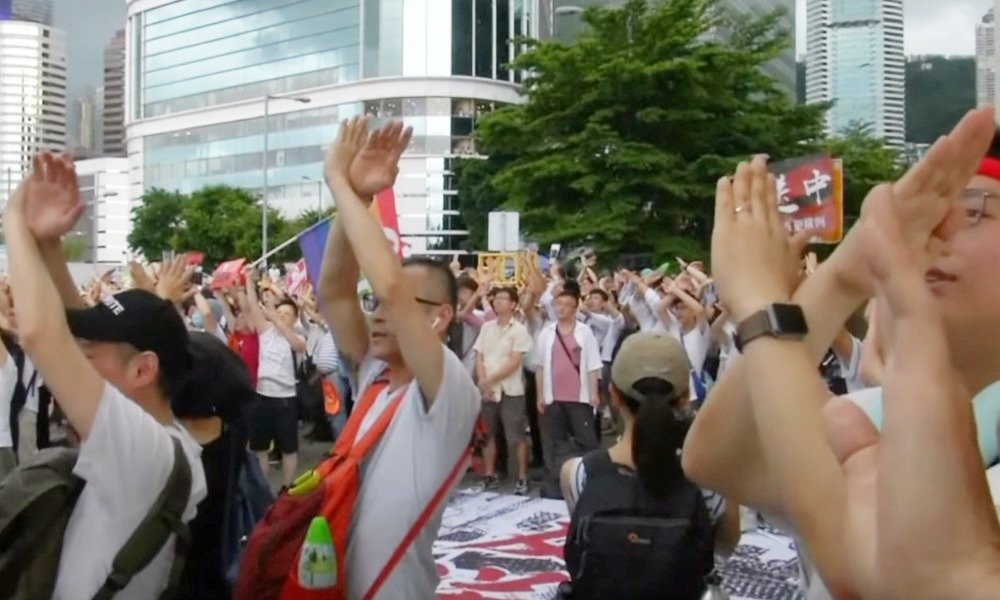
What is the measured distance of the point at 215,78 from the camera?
9650cm

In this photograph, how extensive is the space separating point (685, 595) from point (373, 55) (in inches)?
3254

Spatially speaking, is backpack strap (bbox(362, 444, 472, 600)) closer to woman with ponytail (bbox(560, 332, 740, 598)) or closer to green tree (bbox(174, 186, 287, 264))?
woman with ponytail (bbox(560, 332, 740, 598))

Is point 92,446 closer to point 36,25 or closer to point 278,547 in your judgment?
point 278,547

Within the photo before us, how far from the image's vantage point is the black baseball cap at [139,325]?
8.98ft

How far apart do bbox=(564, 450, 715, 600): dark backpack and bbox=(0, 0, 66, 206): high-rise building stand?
119 meters

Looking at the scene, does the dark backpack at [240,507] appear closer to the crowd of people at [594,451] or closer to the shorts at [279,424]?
the crowd of people at [594,451]

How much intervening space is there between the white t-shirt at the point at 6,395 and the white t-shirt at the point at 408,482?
420 cm

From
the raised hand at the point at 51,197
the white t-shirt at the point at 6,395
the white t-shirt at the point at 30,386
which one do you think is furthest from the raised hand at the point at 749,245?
the white t-shirt at the point at 30,386

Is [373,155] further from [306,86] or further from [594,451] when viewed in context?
[306,86]

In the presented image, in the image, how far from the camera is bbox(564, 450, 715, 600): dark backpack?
9.45 feet

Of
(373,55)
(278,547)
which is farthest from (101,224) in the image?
(278,547)

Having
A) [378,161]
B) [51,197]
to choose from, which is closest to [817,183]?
[378,161]

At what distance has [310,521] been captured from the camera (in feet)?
9.09

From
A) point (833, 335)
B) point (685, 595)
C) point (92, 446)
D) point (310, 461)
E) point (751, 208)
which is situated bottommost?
point (310, 461)
